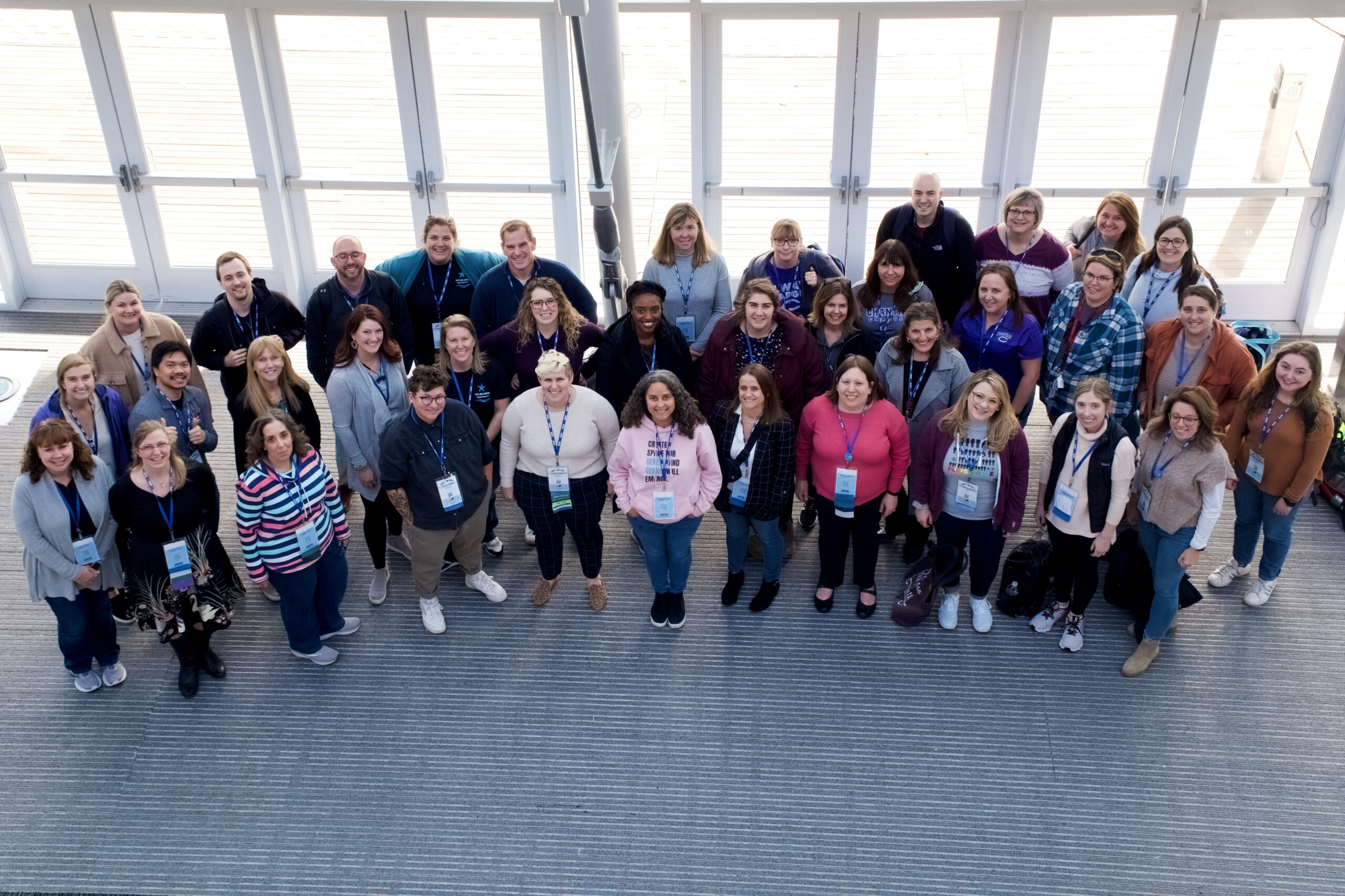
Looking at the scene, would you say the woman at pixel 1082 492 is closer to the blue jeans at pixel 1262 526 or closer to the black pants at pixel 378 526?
the blue jeans at pixel 1262 526

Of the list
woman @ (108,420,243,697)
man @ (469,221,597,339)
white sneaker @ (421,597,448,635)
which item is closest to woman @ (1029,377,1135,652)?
man @ (469,221,597,339)

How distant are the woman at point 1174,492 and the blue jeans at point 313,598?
3373 millimetres

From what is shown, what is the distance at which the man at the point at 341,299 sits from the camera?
4.79 metres

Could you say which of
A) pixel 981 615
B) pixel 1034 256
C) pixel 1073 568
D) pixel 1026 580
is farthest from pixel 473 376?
pixel 1034 256

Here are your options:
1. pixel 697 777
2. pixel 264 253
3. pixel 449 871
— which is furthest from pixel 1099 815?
pixel 264 253

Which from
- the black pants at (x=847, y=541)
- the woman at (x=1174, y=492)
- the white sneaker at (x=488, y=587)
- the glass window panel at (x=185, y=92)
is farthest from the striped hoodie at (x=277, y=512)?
the glass window panel at (x=185, y=92)

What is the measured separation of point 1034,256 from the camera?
5.11 meters

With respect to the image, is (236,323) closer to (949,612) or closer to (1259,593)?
(949,612)

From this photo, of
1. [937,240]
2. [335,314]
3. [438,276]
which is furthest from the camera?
[438,276]

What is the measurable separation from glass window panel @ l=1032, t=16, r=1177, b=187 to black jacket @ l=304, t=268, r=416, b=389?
4.53m

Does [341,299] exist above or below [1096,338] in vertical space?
above

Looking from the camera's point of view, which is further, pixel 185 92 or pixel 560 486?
pixel 185 92

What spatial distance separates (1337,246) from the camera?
6957 mm

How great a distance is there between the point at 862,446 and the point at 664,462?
83 centimetres
